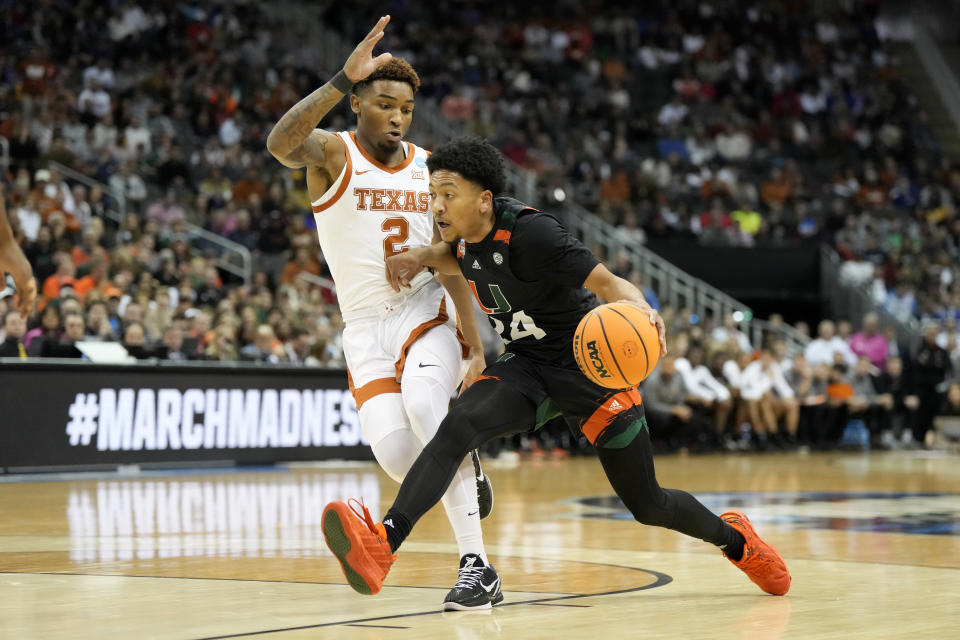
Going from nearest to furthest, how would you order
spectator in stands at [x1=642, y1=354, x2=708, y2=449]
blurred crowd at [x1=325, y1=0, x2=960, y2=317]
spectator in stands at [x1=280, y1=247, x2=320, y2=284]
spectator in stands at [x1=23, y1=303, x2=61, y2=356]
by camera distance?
spectator in stands at [x1=23, y1=303, x2=61, y2=356], spectator in stands at [x1=642, y1=354, x2=708, y2=449], spectator in stands at [x1=280, y1=247, x2=320, y2=284], blurred crowd at [x1=325, y1=0, x2=960, y2=317]

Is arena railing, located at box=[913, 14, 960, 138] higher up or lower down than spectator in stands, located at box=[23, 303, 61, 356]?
higher up

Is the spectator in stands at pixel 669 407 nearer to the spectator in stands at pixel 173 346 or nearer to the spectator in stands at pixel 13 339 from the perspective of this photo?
the spectator in stands at pixel 173 346

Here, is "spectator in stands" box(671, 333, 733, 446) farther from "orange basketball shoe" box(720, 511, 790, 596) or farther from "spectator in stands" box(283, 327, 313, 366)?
"orange basketball shoe" box(720, 511, 790, 596)

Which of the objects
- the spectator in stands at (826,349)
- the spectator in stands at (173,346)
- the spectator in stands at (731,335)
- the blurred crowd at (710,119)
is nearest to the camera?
the spectator in stands at (173,346)

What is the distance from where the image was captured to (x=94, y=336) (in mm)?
13719

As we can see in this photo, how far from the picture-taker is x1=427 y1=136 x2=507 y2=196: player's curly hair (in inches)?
213

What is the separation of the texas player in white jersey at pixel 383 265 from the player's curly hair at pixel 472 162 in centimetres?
49

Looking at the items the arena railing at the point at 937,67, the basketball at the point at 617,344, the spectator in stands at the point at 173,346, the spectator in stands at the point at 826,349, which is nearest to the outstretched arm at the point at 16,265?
the basketball at the point at 617,344

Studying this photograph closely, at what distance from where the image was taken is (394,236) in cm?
600

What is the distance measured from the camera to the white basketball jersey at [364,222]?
19.4 ft

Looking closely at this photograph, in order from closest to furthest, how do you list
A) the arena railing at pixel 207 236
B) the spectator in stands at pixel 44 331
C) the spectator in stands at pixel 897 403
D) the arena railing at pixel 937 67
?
the spectator in stands at pixel 44 331 < the arena railing at pixel 207 236 < the spectator in stands at pixel 897 403 < the arena railing at pixel 937 67

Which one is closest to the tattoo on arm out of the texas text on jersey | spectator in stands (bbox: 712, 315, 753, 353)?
the texas text on jersey

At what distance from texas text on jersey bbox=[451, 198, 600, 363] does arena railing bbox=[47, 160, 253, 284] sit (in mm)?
12483

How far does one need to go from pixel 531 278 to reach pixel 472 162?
532 millimetres
